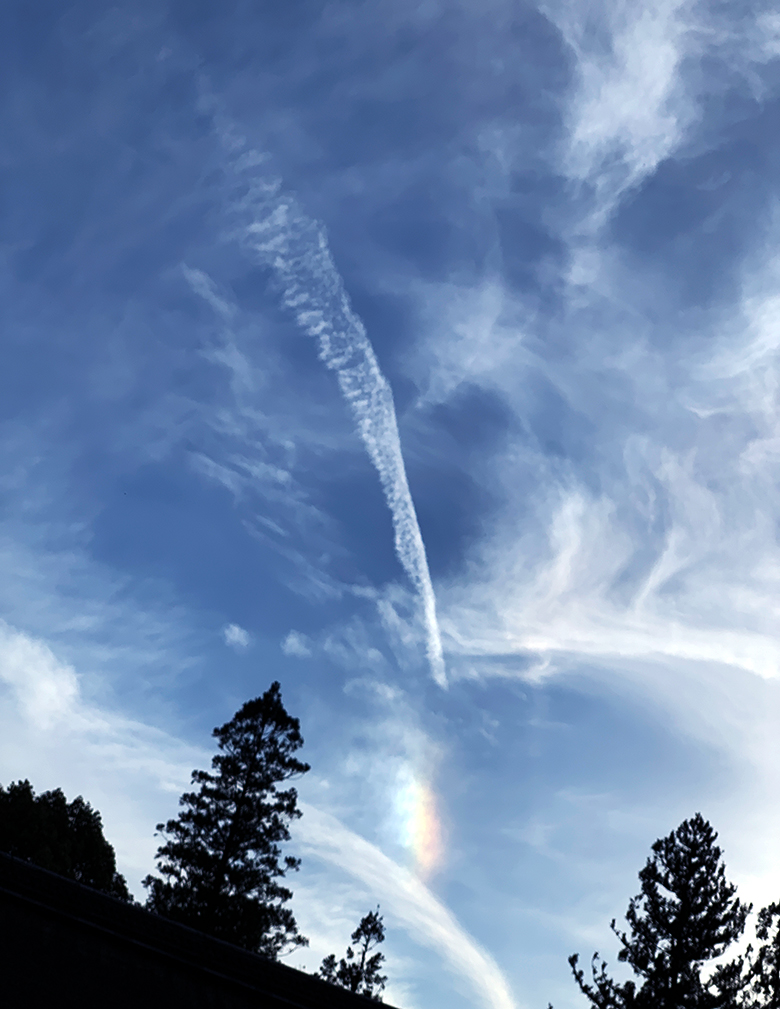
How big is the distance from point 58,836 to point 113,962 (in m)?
36.1

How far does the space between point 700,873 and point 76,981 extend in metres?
27.5

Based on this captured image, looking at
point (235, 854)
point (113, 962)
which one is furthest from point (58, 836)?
point (113, 962)

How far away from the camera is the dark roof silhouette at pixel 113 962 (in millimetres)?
13617

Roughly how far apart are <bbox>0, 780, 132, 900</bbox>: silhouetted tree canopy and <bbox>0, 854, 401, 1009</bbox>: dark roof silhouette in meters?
25.7

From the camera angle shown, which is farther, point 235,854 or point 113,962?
point 235,854

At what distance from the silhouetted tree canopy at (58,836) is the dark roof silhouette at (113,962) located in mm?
25745

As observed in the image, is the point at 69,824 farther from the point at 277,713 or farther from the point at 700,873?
the point at 700,873

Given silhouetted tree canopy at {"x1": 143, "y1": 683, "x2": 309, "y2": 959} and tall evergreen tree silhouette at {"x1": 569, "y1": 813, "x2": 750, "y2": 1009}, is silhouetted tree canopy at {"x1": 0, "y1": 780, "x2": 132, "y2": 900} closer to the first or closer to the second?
silhouetted tree canopy at {"x1": 143, "y1": 683, "x2": 309, "y2": 959}

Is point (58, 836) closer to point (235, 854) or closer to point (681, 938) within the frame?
point (235, 854)

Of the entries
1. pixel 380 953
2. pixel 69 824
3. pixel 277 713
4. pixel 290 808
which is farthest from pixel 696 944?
pixel 69 824

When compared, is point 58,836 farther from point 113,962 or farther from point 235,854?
point 113,962

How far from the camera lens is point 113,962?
14.6 meters

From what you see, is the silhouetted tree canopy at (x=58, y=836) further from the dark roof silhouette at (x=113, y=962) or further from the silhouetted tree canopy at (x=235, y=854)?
the dark roof silhouette at (x=113, y=962)

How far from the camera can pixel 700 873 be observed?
3089cm
